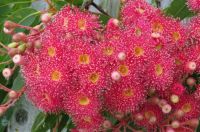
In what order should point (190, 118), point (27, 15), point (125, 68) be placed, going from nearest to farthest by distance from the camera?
1. point (125, 68)
2. point (190, 118)
3. point (27, 15)

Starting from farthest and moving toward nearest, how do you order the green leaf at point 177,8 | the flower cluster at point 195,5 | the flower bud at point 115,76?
the green leaf at point 177,8, the flower cluster at point 195,5, the flower bud at point 115,76

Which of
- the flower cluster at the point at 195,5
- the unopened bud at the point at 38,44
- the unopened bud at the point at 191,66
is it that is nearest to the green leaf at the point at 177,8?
the flower cluster at the point at 195,5

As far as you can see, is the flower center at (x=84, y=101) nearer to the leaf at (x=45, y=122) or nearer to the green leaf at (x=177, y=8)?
the leaf at (x=45, y=122)

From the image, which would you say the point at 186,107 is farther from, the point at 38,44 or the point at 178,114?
the point at 38,44

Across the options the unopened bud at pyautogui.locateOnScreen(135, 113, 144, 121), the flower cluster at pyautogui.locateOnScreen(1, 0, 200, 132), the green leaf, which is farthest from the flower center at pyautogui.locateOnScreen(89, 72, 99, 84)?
the green leaf

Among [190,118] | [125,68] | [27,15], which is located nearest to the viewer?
[125,68]

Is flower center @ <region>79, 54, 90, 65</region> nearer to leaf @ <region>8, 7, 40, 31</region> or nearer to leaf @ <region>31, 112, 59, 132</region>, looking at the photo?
leaf @ <region>31, 112, 59, 132</region>

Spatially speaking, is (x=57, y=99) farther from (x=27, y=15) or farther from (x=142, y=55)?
(x=27, y=15)

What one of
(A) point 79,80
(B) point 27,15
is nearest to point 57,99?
(A) point 79,80
